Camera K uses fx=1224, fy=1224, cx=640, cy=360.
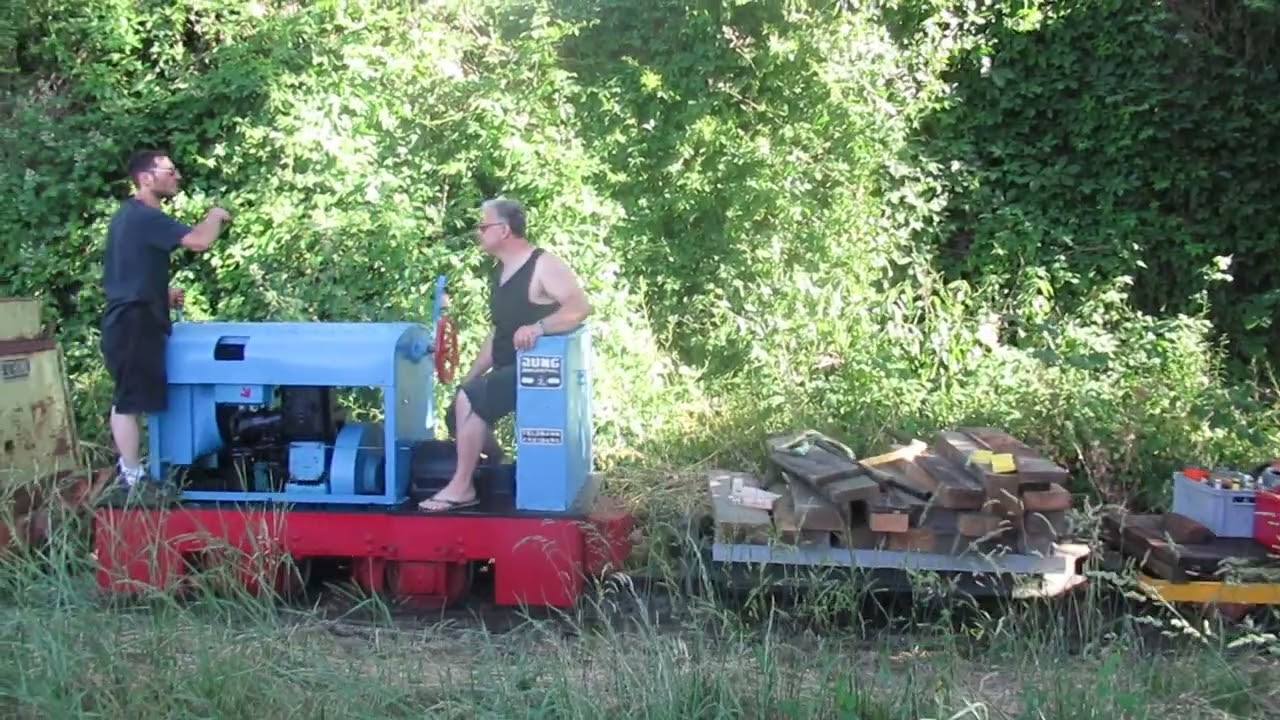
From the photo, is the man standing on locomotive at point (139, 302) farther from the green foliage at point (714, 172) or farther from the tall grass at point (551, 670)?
the green foliage at point (714, 172)

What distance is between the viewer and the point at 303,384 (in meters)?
5.61

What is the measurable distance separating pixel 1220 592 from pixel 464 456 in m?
3.34

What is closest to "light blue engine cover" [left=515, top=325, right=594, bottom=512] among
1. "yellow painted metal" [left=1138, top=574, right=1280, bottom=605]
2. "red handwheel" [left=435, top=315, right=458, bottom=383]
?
"red handwheel" [left=435, top=315, right=458, bottom=383]

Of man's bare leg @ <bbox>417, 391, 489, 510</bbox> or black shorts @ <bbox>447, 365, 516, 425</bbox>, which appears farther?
black shorts @ <bbox>447, 365, 516, 425</bbox>

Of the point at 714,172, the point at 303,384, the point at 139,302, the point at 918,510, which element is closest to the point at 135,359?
the point at 139,302

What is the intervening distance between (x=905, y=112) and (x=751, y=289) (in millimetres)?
1765

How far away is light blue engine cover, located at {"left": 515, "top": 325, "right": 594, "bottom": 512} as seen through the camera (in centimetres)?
555

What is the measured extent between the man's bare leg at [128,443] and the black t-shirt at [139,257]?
470 millimetres

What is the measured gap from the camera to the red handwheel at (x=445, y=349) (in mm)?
5691

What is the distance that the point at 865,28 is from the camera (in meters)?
8.97

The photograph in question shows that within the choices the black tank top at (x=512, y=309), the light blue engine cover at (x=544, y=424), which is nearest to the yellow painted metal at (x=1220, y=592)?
the light blue engine cover at (x=544, y=424)

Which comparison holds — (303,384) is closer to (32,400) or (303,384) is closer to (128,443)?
(128,443)

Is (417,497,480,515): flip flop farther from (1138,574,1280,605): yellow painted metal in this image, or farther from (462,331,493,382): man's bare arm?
(1138,574,1280,605): yellow painted metal

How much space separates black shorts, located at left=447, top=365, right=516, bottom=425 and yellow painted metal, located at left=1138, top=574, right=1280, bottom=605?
2.91 m
